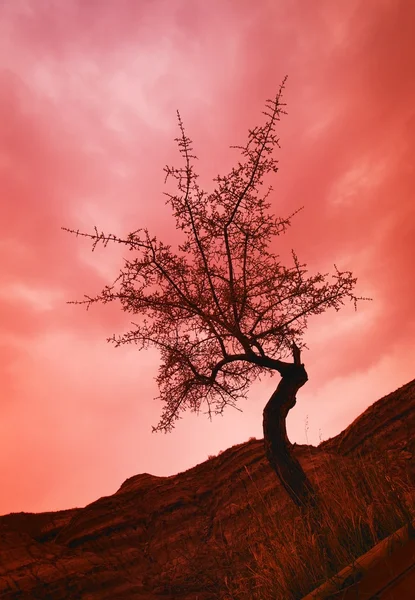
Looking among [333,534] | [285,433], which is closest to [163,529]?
[285,433]

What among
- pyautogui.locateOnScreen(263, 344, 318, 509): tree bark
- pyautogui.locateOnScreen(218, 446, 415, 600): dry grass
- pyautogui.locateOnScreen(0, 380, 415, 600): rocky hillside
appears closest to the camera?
pyautogui.locateOnScreen(218, 446, 415, 600): dry grass

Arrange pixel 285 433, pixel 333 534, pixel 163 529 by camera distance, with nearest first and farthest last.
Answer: pixel 333 534 < pixel 285 433 < pixel 163 529

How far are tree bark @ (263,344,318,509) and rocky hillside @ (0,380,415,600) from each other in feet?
3.16

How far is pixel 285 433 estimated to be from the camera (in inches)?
384

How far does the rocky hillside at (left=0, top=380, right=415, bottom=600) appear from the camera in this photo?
1088 centimetres

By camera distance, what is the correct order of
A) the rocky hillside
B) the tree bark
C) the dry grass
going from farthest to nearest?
the rocky hillside, the tree bark, the dry grass

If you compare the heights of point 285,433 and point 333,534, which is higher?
point 285,433

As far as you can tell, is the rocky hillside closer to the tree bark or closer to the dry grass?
the tree bark

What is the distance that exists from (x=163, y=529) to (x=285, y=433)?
22.7ft

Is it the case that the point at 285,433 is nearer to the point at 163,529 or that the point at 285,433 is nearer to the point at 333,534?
the point at 333,534

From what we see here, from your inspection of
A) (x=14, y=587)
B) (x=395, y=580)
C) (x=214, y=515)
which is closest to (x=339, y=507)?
(x=395, y=580)

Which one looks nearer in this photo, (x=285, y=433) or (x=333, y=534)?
(x=333, y=534)

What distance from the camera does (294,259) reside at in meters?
9.92

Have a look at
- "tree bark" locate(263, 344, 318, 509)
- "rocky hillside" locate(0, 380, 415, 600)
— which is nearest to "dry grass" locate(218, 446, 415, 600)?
"tree bark" locate(263, 344, 318, 509)
